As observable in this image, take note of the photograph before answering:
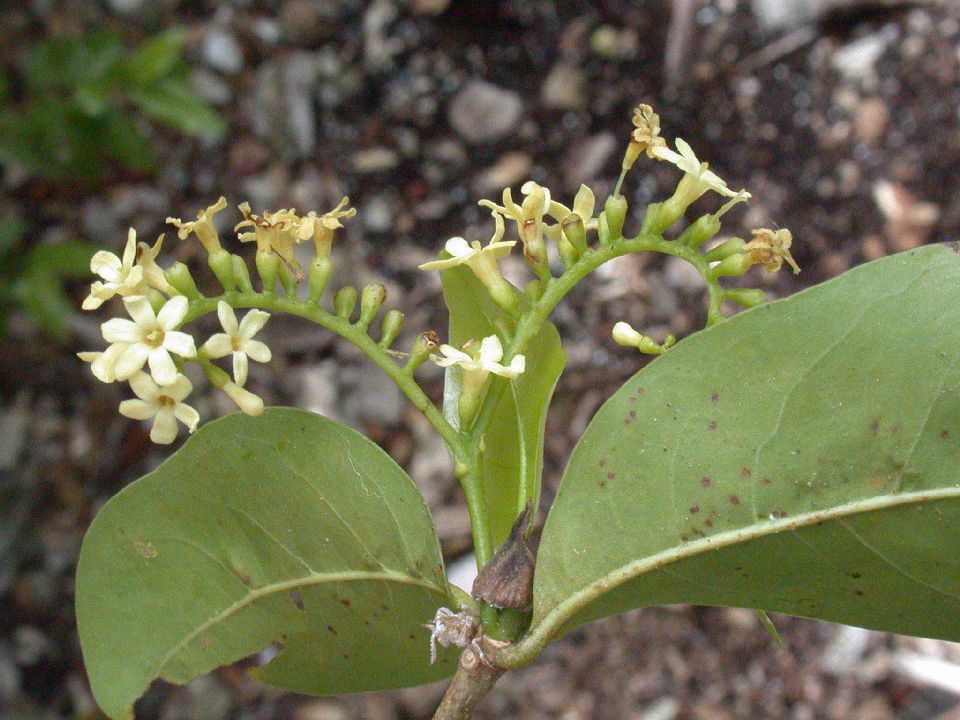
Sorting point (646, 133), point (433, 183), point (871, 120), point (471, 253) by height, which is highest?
point (646, 133)

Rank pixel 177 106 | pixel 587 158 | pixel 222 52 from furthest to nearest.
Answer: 1. pixel 222 52
2. pixel 587 158
3. pixel 177 106

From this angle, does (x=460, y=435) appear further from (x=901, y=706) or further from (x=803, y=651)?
(x=901, y=706)

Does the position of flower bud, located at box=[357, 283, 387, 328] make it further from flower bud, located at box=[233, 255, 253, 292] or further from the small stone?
the small stone

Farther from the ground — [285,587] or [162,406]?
[162,406]

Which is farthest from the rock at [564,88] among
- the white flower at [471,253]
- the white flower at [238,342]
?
the white flower at [238,342]

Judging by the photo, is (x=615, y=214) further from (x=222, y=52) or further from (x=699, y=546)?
(x=222, y=52)

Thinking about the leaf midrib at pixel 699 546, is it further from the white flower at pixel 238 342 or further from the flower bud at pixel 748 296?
the white flower at pixel 238 342

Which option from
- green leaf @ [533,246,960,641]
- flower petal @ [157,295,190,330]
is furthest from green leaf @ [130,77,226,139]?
green leaf @ [533,246,960,641]

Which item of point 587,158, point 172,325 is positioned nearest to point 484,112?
point 587,158
